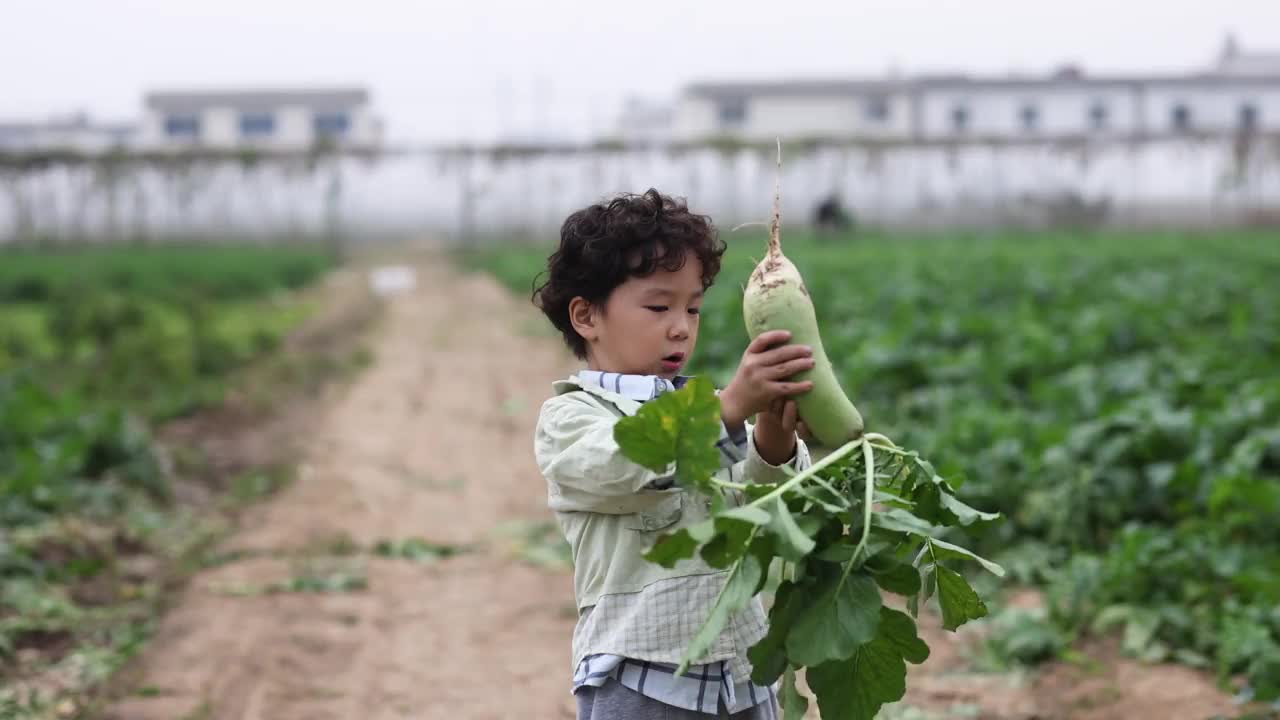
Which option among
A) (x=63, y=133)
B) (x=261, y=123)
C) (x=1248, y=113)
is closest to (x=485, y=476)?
(x=1248, y=113)

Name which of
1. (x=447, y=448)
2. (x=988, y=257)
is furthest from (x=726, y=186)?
(x=447, y=448)

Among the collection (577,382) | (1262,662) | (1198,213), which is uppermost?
(577,382)

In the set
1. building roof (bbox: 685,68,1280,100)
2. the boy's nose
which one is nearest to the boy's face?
A: the boy's nose

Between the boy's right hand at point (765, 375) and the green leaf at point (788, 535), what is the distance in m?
0.18

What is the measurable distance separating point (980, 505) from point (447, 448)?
14.9 feet

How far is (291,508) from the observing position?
8.09 metres

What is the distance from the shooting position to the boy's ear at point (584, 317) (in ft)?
8.91

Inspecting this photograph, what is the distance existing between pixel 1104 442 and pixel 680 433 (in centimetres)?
497

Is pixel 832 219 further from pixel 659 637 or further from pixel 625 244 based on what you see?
pixel 659 637

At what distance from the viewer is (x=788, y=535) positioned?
2.21m

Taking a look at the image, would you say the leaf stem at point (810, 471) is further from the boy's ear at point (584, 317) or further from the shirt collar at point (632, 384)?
the boy's ear at point (584, 317)

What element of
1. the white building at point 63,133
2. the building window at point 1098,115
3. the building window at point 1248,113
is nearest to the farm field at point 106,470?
the building window at point 1098,115

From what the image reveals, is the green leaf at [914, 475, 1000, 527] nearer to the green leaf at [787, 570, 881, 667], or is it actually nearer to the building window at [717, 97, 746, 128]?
the green leaf at [787, 570, 881, 667]

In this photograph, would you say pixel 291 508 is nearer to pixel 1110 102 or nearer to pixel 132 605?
pixel 132 605
